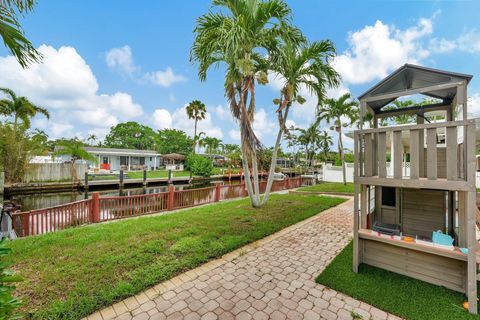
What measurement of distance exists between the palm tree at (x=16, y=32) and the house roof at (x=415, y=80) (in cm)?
406

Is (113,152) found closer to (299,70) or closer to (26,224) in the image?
(26,224)

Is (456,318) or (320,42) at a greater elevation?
(320,42)

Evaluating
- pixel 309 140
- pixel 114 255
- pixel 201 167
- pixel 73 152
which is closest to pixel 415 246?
pixel 114 255

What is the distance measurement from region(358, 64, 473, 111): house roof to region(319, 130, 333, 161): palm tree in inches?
1066

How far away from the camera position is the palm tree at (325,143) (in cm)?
2959

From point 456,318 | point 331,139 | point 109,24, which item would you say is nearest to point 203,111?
point 331,139

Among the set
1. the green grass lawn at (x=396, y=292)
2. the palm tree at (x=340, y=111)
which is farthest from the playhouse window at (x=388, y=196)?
the palm tree at (x=340, y=111)

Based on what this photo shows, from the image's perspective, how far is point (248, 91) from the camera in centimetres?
630

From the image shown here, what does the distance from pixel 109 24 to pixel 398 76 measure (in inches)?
418

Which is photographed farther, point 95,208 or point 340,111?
point 340,111

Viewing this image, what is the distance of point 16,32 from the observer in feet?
5.79

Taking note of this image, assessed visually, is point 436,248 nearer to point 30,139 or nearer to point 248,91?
point 248,91

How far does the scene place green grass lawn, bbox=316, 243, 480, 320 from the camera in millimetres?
2326

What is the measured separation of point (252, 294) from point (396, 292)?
6.10 ft
